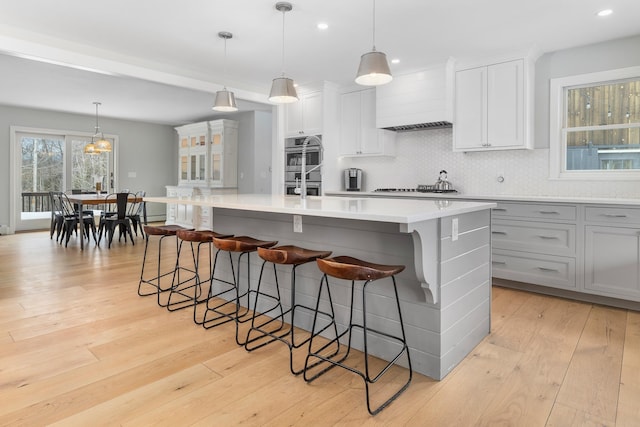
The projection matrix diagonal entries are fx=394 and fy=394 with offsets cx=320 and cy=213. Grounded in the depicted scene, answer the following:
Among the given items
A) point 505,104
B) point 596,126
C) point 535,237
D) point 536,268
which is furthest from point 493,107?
point 536,268

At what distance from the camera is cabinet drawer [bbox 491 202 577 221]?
11.6 ft

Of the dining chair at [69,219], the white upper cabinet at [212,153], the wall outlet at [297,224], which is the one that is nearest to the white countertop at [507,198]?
the wall outlet at [297,224]

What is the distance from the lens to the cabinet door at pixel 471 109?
4.34 m

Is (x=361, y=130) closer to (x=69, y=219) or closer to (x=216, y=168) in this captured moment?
(x=216, y=168)

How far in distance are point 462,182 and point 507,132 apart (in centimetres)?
84

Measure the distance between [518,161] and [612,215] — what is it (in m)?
1.28

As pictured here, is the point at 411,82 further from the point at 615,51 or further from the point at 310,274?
the point at 310,274

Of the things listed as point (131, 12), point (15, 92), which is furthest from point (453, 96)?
point (15, 92)

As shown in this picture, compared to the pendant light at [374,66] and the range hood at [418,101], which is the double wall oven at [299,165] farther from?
the pendant light at [374,66]

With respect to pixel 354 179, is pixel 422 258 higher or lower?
lower

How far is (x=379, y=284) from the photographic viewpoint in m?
2.41

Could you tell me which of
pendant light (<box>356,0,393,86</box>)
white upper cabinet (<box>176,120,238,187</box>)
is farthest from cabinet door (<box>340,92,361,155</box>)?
white upper cabinet (<box>176,120,238,187</box>)

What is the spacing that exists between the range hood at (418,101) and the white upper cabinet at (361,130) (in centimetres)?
24

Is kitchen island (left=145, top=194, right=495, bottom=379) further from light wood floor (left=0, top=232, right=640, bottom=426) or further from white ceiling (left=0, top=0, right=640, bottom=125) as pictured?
white ceiling (left=0, top=0, right=640, bottom=125)
